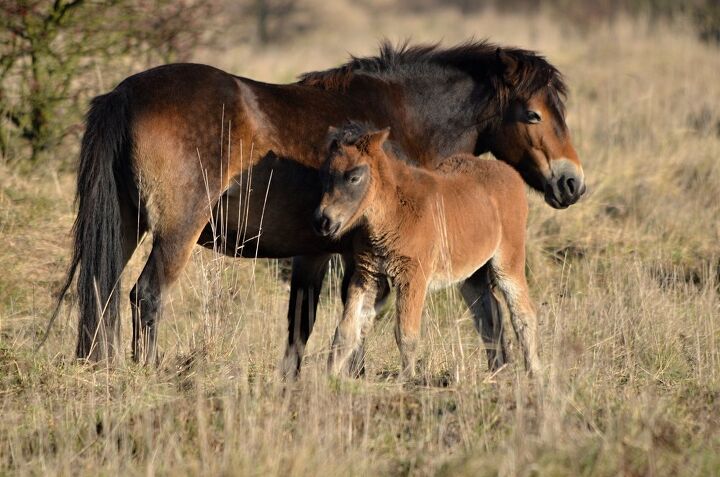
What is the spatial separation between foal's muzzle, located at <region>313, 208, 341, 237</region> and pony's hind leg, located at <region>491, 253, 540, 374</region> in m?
1.43

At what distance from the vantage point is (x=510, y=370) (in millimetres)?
6203

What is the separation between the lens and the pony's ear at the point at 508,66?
7375mm

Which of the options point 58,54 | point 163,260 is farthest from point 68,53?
point 163,260

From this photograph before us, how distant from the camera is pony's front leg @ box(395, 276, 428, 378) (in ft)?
19.6

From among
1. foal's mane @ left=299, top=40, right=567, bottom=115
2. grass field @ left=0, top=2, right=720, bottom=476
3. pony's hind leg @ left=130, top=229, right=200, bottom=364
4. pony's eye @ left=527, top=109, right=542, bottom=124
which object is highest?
foal's mane @ left=299, top=40, right=567, bottom=115

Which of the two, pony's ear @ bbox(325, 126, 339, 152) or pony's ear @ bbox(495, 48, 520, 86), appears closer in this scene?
pony's ear @ bbox(325, 126, 339, 152)

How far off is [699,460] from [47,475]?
280 centimetres

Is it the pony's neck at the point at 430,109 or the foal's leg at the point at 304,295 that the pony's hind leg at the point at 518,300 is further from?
the foal's leg at the point at 304,295

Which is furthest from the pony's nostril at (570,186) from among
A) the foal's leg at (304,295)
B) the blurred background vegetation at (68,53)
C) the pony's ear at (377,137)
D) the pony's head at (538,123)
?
the blurred background vegetation at (68,53)

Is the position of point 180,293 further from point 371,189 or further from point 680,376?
point 680,376

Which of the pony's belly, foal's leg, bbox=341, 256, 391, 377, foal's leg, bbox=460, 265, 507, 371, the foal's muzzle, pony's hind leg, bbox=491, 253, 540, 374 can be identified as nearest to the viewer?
the foal's muzzle

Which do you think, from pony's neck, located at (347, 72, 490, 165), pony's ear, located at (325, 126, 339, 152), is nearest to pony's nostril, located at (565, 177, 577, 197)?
pony's neck, located at (347, 72, 490, 165)

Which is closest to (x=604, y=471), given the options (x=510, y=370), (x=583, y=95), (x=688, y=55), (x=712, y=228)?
(x=510, y=370)

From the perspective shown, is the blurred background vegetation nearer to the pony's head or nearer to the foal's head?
the pony's head
